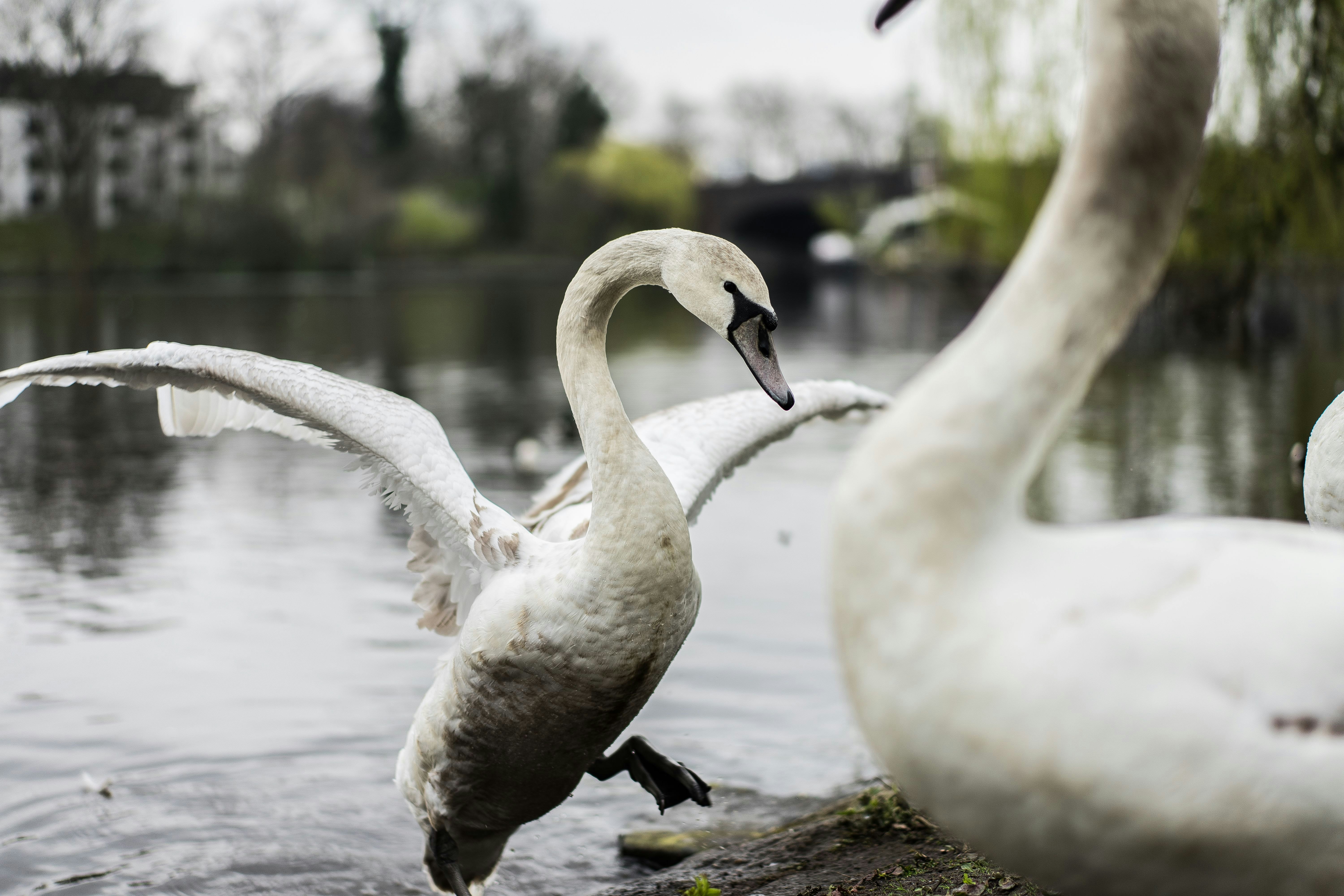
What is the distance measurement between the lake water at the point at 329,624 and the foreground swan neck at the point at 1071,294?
10.9ft

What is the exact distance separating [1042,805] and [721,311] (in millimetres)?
2201

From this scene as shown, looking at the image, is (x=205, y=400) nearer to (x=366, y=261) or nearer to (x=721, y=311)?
(x=721, y=311)

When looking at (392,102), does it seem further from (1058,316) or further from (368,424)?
(1058,316)

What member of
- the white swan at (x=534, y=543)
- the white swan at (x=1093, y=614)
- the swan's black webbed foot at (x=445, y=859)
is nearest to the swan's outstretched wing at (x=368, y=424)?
the white swan at (x=534, y=543)

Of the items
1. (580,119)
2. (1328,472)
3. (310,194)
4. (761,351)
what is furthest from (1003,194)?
(580,119)

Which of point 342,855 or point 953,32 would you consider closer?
point 342,855

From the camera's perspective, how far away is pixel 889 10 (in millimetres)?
2365

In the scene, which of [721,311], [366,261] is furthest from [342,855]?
[366,261]

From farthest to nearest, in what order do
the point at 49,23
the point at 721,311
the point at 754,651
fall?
the point at 49,23 < the point at 754,651 < the point at 721,311

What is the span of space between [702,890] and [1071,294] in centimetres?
267

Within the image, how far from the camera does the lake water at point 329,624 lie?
5.20 metres

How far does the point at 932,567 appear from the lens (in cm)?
208

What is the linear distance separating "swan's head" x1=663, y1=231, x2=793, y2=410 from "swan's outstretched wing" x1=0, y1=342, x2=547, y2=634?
38.3 inches

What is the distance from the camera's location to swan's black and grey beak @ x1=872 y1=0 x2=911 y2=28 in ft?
7.74
